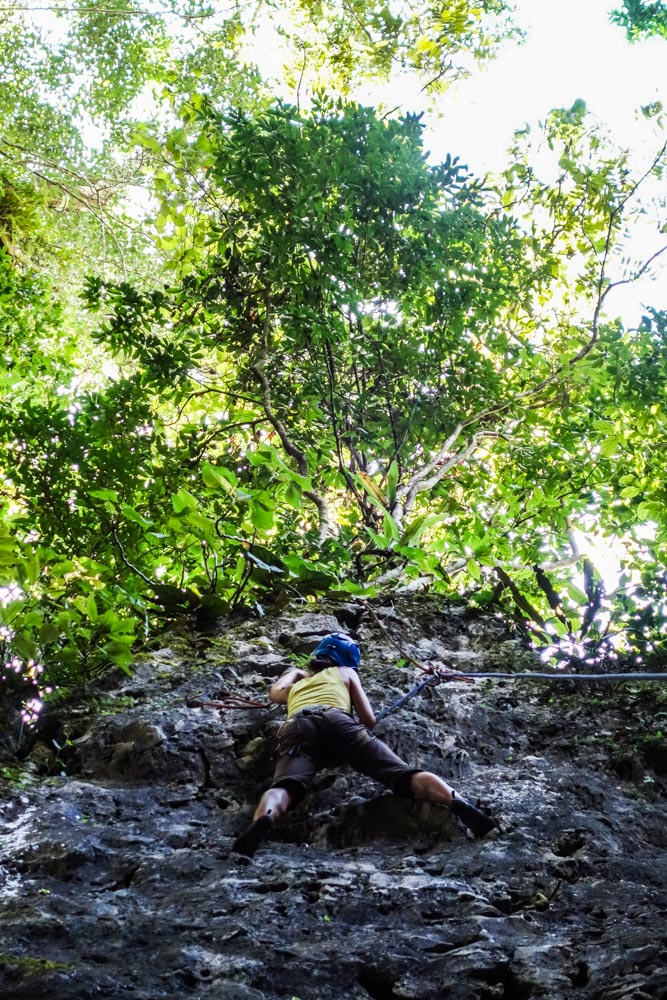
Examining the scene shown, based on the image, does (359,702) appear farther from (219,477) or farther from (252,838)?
(219,477)

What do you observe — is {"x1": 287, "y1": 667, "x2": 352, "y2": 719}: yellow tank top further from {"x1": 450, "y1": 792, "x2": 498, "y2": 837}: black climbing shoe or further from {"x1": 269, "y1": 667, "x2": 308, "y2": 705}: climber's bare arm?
{"x1": 450, "y1": 792, "x2": 498, "y2": 837}: black climbing shoe

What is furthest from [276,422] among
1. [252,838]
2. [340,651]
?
[252,838]

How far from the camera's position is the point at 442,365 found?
751 cm

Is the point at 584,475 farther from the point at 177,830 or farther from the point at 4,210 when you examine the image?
the point at 4,210

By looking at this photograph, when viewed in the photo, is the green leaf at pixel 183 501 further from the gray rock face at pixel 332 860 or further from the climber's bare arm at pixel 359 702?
the climber's bare arm at pixel 359 702

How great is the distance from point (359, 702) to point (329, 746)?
40 centimetres

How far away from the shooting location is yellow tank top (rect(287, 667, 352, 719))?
3.84m

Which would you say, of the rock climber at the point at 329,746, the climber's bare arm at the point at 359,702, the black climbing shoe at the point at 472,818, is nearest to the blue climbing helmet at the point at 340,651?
the rock climber at the point at 329,746

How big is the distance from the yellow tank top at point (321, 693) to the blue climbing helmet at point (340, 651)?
0.59 feet

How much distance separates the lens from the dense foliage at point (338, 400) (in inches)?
180

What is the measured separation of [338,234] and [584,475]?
3581mm

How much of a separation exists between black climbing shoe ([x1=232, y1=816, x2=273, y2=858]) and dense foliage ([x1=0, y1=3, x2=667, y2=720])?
122 cm

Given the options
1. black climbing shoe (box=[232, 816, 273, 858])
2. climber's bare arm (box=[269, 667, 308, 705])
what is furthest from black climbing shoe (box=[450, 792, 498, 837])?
climber's bare arm (box=[269, 667, 308, 705])

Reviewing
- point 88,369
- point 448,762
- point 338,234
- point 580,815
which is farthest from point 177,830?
point 88,369
